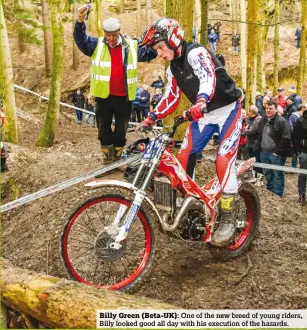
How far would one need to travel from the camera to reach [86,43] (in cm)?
636

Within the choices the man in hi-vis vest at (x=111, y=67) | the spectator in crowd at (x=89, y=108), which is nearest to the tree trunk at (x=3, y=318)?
the man in hi-vis vest at (x=111, y=67)

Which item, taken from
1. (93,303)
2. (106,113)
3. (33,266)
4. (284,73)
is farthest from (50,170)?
(284,73)

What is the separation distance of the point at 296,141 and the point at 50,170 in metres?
5.54

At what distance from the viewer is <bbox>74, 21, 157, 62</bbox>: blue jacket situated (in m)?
6.19

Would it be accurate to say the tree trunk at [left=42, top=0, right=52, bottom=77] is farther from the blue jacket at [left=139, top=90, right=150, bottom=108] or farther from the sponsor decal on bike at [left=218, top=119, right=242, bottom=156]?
the sponsor decal on bike at [left=218, top=119, right=242, bottom=156]

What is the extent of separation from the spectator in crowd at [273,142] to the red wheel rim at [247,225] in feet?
15.0

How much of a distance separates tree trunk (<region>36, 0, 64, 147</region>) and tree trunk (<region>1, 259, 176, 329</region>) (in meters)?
10.6

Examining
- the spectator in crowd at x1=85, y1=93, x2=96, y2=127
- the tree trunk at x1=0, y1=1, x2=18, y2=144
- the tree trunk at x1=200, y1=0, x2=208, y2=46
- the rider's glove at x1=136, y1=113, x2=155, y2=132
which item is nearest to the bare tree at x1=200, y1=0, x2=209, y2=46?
the tree trunk at x1=200, y1=0, x2=208, y2=46

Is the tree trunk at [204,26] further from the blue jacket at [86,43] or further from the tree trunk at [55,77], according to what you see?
the tree trunk at [55,77]

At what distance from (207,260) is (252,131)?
641 cm

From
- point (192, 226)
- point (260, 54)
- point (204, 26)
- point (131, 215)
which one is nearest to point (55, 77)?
point (204, 26)

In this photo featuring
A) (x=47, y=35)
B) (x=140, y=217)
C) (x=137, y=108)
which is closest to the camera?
(x=140, y=217)

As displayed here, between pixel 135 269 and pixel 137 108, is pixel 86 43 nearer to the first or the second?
pixel 135 269

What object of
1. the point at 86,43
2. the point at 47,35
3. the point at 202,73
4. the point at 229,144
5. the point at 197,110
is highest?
the point at 47,35
